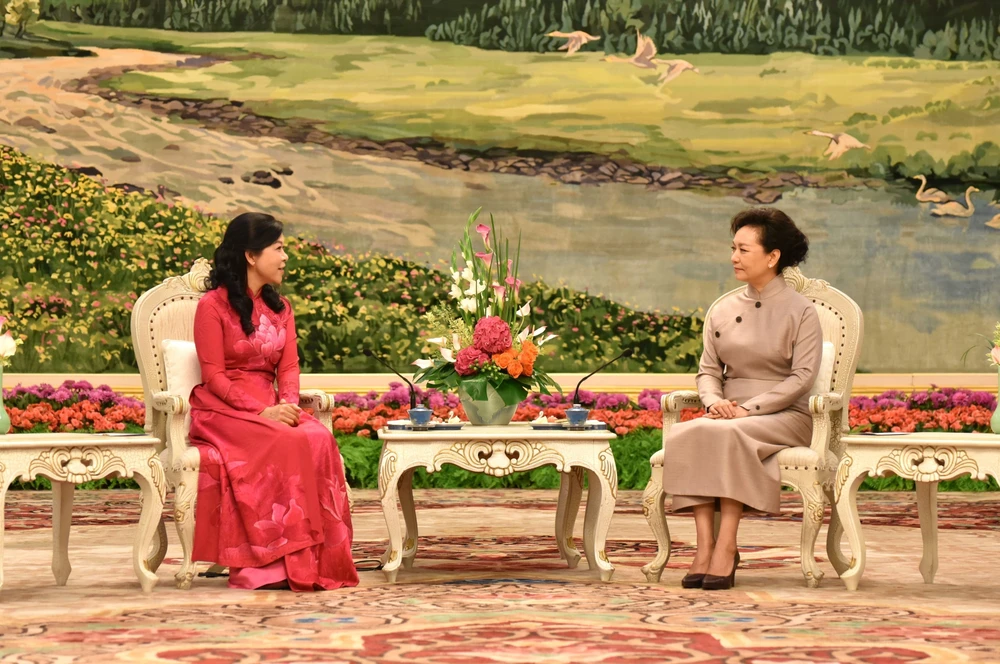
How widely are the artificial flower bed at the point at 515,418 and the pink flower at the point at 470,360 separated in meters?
3.61

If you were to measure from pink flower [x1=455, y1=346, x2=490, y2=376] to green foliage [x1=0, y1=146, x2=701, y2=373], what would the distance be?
5.01m

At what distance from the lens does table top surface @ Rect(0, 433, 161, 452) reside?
14.6ft

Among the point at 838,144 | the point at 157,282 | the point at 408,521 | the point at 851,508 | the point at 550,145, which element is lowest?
the point at 408,521

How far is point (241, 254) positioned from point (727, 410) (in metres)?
1.95

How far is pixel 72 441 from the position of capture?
4.53 meters

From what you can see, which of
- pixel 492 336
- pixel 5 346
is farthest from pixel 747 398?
pixel 5 346

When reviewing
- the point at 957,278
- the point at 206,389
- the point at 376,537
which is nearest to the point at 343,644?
the point at 206,389

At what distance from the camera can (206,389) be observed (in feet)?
16.6

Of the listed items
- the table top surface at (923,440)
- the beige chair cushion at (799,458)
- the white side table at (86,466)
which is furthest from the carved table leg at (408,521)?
the table top surface at (923,440)

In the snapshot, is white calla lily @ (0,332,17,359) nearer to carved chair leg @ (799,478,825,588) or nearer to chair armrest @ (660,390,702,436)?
chair armrest @ (660,390,702,436)

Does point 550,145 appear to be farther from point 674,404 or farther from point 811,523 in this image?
point 811,523

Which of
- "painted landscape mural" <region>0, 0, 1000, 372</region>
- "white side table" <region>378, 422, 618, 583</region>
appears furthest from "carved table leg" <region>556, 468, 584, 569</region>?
"painted landscape mural" <region>0, 0, 1000, 372</region>

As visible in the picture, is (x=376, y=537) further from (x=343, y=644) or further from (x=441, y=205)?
(x=441, y=205)

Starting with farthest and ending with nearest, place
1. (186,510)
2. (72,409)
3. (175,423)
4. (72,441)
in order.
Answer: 1. (72,409)
2. (175,423)
3. (186,510)
4. (72,441)
